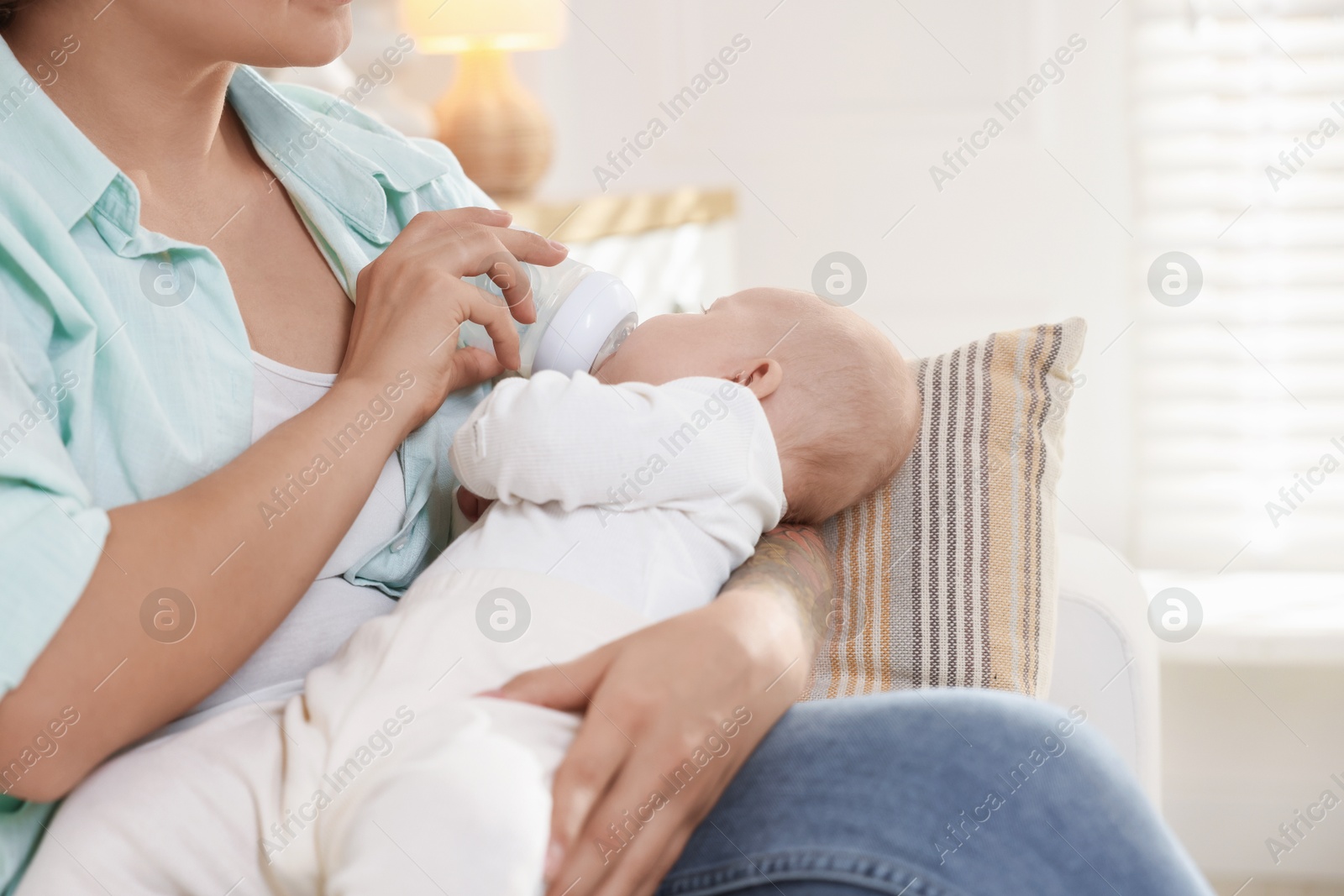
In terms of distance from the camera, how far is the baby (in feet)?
2.20

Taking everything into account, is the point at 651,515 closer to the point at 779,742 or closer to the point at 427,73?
the point at 779,742

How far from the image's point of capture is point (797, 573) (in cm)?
103

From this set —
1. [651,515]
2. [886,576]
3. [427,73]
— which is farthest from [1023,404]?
[427,73]

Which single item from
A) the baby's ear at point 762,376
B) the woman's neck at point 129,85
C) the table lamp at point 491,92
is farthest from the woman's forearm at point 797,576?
the table lamp at point 491,92

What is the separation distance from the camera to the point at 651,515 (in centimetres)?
92

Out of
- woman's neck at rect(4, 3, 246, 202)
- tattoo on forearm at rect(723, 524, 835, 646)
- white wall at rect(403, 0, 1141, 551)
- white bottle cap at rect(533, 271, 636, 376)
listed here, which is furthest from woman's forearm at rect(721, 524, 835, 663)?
white wall at rect(403, 0, 1141, 551)

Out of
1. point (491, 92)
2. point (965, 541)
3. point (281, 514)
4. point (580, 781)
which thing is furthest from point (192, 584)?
point (491, 92)

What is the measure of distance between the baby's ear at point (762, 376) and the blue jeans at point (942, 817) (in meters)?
0.38

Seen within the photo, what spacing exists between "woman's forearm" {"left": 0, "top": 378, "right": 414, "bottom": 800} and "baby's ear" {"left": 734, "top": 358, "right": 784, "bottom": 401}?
14.3 inches

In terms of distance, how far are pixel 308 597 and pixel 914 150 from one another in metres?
2.19

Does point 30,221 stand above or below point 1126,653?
below

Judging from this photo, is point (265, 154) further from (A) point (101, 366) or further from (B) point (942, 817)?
(B) point (942, 817)

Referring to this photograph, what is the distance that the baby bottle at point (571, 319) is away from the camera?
3.51ft

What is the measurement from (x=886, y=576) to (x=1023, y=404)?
0.23m
